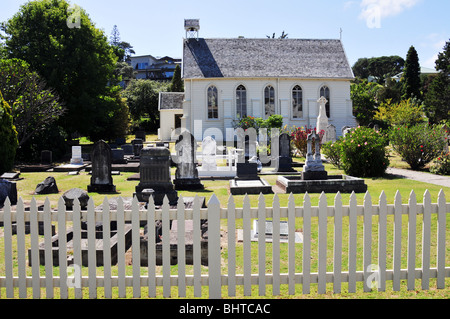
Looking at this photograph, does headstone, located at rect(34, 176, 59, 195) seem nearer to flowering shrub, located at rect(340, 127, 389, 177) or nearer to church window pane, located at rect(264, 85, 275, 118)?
flowering shrub, located at rect(340, 127, 389, 177)

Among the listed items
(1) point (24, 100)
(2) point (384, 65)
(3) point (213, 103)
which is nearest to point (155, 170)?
(1) point (24, 100)

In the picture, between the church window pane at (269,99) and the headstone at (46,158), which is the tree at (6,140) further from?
the church window pane at (269,99)

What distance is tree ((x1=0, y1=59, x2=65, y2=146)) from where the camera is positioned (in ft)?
72.4

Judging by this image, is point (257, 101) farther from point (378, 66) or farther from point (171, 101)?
point (378, 66)

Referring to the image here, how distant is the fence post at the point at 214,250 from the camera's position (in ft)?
15.7

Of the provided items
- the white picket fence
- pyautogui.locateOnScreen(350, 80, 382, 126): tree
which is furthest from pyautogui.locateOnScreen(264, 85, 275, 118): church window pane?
the white picket fence

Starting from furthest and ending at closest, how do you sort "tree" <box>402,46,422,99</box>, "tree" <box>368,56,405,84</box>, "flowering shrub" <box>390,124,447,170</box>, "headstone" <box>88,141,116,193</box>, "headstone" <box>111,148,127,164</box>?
"tree" <box>368,56,405,84</box> < "tree" <box>402,46,422,99</box> < "headstone" <box>111,148,127,164</box> < "flowering shrub" <box>390,124,447,170</box> < "headstone" <box>88,141,116,193</box>

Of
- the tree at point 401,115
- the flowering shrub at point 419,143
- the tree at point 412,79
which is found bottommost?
the flowering shrub at point 419,143

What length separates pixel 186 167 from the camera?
14398 mm

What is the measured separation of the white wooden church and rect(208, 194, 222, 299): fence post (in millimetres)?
30346

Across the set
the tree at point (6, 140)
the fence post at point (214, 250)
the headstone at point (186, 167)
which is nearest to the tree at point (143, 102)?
the tree at point (6, 140)

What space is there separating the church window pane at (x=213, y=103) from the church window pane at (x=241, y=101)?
5.79 ft
